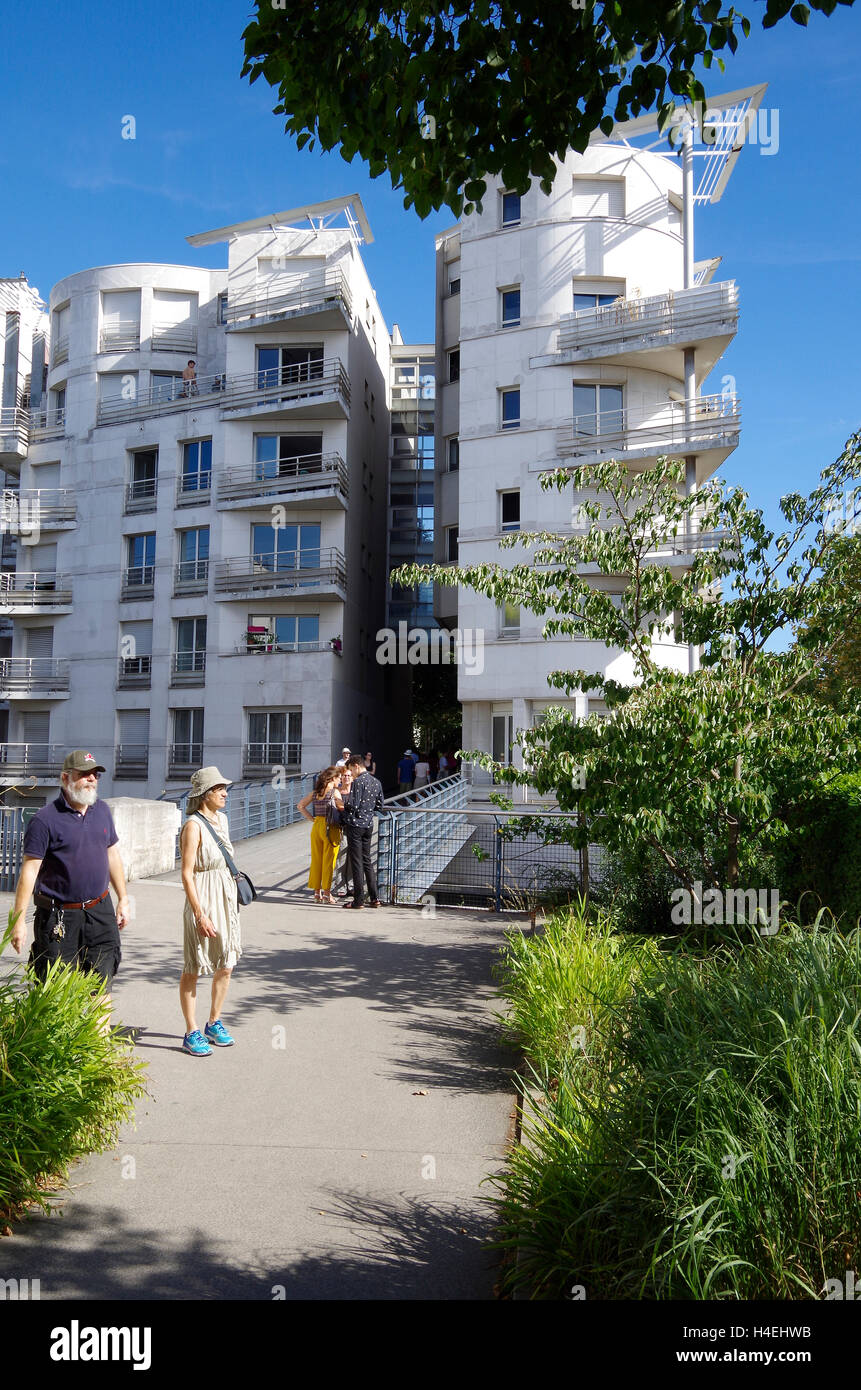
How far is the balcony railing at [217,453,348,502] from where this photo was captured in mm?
34531

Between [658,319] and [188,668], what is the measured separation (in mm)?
20143

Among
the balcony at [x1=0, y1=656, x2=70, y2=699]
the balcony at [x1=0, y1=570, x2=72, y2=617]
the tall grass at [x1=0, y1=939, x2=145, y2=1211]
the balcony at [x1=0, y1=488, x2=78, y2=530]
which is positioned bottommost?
the tall grass at [x1=0, y1=939, x2=145, y2=1211]

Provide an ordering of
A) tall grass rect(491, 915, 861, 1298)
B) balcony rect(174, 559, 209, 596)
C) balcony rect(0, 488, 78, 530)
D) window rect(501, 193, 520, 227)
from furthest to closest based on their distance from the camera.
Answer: balcony rect(0, 488, 78, 530), balcony rect(174, 559, 209, 596), window rect(501, 193, 520, 227), tall grass rect(491, 915, 861, 1298)

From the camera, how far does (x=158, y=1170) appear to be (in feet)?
15.2

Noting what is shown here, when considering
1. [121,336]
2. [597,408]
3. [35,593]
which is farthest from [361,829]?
[121,336]

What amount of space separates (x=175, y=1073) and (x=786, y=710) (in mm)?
5008

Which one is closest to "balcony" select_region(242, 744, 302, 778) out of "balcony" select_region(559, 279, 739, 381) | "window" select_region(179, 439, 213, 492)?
"window" select_region(179, 439, 213, 492)

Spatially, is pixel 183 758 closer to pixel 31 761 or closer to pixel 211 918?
pixel 31 761

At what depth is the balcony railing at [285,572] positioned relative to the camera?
3422 cm

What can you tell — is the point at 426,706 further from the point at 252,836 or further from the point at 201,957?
the point at 201,957

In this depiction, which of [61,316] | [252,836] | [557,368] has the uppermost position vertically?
[61,316]

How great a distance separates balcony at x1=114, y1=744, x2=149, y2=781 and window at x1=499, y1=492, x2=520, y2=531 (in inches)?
627

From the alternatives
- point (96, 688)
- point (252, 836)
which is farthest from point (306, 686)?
point (252, 836)

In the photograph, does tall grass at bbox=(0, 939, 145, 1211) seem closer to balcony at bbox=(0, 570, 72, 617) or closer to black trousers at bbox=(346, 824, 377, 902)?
black trousers at bbox=(346, 824, 377, 902)
